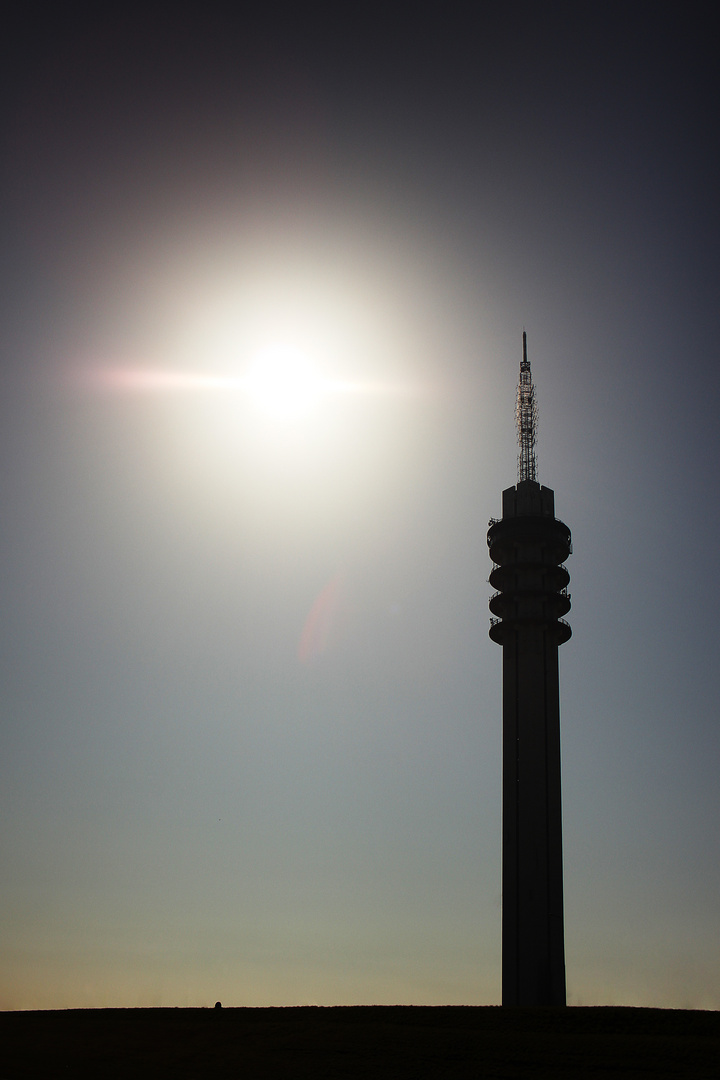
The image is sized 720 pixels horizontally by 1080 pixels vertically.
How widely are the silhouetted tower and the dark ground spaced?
69.8 ft

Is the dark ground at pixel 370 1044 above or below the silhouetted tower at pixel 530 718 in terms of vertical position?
below

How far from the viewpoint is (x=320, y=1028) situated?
52875mm

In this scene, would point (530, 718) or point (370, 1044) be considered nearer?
Result: point (370, 1044)

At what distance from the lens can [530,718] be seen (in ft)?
270

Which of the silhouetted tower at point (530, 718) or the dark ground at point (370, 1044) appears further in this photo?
the silhouetted tower at point (530, 718)

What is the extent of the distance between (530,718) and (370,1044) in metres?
37.0

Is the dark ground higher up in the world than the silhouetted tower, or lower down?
lower down

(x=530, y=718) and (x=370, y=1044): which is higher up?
(x=530, y=718)

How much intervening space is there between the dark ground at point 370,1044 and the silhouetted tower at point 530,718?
69.8ft

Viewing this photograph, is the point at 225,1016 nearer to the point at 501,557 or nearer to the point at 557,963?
the point at 557,963

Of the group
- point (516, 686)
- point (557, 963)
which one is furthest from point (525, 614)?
point (557, 963)

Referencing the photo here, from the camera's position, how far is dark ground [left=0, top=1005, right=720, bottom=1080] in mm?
45531

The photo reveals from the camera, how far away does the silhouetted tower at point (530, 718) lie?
75.7 metres

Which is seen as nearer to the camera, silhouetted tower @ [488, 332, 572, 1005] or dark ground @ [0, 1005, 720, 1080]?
dark ground @ [0, 1005, 720, 1080]
